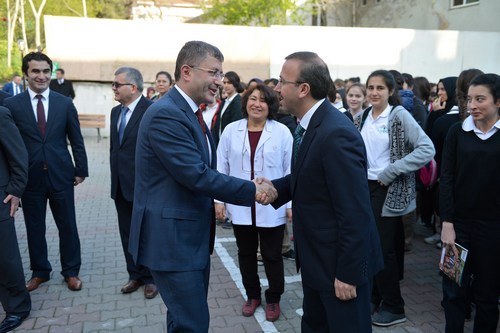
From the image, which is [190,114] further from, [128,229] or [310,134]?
[128,229]

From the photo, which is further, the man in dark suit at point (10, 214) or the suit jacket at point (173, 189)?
the man in dark suit at point (10, 214)

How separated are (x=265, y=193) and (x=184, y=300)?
2.76ft

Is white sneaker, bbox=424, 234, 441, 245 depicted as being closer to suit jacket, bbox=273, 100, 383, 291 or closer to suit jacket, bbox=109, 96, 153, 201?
suit jacket, bbox=273, 100, 383, 291

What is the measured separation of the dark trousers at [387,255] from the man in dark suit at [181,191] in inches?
62.2

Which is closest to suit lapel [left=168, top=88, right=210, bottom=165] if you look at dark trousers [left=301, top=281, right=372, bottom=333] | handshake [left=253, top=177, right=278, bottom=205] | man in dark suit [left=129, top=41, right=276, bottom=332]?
man in dark suit [left=129, top=41, right=276, bottom=332]

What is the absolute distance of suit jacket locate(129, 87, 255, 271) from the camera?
2.53m

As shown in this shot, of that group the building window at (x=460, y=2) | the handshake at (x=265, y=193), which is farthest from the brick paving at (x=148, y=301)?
the building window at (x=460, y=2)

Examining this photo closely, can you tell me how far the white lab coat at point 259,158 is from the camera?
4.04 m

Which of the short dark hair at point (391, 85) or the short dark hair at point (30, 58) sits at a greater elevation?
the short dark hair at point (30, 58)

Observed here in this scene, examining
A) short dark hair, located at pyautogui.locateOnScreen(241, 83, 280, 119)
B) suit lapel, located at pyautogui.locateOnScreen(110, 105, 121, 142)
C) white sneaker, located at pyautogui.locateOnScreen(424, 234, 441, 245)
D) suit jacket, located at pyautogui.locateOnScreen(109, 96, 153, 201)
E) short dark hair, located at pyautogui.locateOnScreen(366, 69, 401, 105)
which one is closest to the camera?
short dark hair, located at pyautogui.locateOnScreen(366, 69, 401, 105)

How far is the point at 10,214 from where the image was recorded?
12.9ft

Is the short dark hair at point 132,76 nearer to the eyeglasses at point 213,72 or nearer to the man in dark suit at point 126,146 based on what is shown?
the man in dark suit at point 126,146

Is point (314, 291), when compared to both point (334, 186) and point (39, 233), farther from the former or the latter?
point (39, 233)

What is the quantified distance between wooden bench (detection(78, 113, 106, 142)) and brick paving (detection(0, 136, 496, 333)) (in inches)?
365
